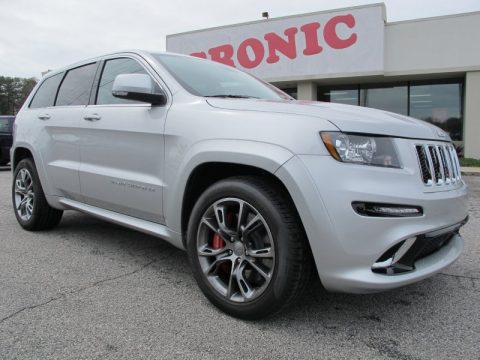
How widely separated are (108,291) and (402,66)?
13.3m

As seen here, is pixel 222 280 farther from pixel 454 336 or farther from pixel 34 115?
pixel 34 115

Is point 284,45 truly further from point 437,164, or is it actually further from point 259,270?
point 259,270

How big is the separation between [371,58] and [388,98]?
2.03 meters

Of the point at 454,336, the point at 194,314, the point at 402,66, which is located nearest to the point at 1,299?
the point at 194,314

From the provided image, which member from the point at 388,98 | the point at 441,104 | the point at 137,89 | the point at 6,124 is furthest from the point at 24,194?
the point at 441,104

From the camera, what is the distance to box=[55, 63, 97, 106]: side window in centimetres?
406

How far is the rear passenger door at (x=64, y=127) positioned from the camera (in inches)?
157

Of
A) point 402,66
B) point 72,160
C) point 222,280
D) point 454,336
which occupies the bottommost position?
point 454,336

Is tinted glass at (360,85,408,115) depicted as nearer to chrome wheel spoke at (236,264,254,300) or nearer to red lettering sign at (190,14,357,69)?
red lettering sign at (190,14,357,69)

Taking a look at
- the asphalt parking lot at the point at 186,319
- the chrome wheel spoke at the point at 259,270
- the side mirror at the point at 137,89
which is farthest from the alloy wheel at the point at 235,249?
the side mirror at the point at 137,89

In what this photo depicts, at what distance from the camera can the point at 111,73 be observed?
384cm

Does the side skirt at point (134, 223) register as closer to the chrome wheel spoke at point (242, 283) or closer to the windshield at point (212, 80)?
the chrome wheel spoke at point (242, 283)

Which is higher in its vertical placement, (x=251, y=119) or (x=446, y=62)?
(x=446, y=62)

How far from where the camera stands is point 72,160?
4.00m
